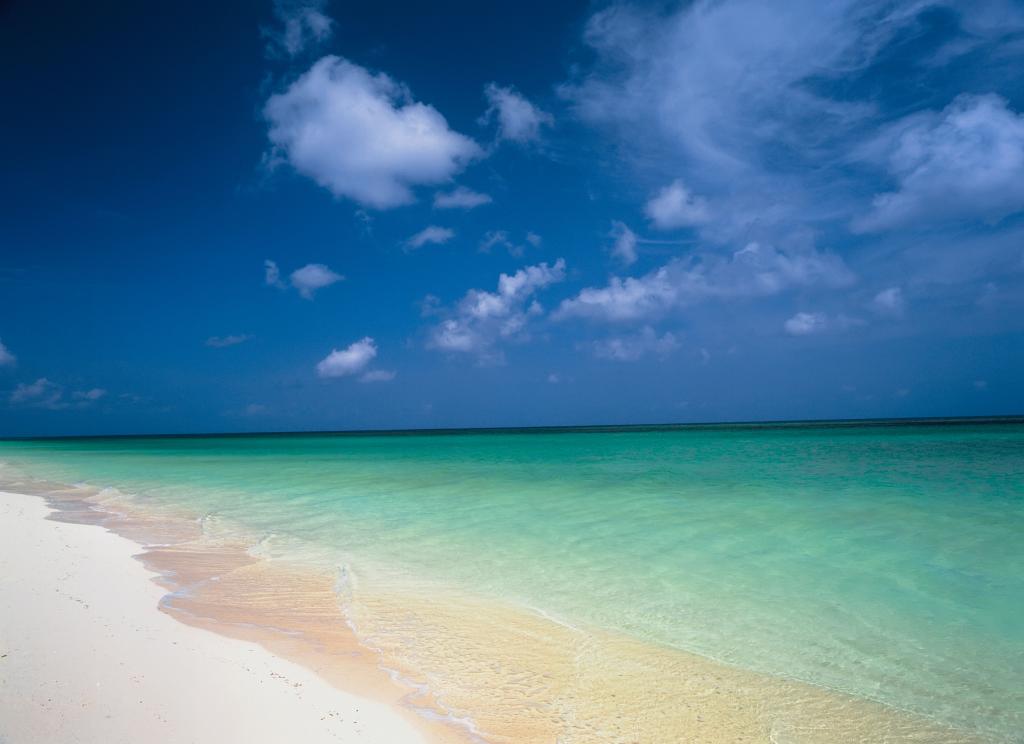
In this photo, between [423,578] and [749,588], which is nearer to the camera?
[749,588]

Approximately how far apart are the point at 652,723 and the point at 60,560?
23.3 feet

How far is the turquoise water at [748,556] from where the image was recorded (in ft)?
15.0

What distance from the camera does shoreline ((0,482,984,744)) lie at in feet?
11.5

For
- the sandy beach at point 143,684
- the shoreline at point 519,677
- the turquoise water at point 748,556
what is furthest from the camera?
the turquoise water at point 748,556

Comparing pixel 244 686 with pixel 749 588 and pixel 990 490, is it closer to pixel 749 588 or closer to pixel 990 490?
pixel 749 588

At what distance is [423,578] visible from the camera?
6.83 m

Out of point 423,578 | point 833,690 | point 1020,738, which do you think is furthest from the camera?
point 423,578

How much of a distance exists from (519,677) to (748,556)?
459 cm

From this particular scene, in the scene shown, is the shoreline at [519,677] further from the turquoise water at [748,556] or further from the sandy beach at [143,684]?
the turquoise water at [748,556]

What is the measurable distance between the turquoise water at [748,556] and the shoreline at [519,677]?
1.27ft

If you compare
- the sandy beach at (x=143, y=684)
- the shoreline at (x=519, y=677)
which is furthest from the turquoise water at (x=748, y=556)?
the sandy beach at (x=143, y=684)

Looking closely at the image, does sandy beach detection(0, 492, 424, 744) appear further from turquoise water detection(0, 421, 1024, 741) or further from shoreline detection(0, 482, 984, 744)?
turquoise water detection(0, 421, 1024, 741)

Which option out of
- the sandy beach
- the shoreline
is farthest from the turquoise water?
the sandy beach

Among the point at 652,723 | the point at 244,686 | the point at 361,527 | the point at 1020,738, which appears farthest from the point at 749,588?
the point at 361,527
